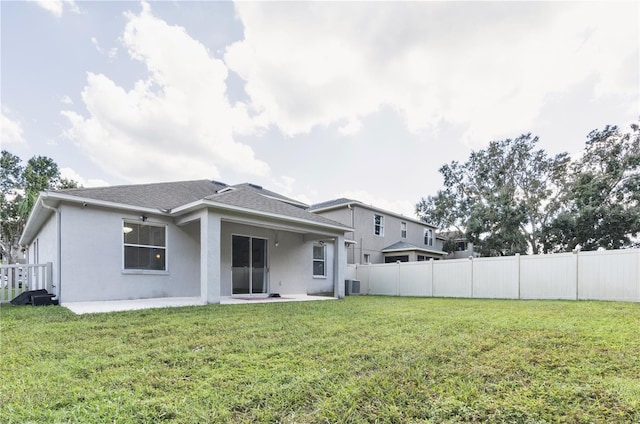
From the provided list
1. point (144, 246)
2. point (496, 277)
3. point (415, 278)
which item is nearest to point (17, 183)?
point (144, 246)

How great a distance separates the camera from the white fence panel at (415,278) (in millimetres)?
13852

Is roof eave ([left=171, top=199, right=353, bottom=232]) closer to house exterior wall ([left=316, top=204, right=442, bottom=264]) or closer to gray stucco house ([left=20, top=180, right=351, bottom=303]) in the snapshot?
gray stucco house ([left=20, top=180, right=351, bottom=303])

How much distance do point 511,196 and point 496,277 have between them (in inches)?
479

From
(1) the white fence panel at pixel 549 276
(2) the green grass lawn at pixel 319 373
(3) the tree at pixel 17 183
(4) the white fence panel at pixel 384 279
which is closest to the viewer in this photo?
(2) the green grass lawn at pixel 319 373

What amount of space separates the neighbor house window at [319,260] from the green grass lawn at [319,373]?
29.7 feet

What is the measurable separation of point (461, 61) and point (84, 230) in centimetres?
1214

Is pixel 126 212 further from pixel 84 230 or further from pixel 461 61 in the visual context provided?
pixel 461 61

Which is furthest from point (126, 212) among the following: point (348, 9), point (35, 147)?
point (35, 147)

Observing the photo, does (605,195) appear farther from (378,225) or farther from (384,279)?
(384,279)

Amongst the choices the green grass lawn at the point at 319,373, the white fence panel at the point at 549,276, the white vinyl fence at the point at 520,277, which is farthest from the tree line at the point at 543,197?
the green grass lawn at the point at 319,373

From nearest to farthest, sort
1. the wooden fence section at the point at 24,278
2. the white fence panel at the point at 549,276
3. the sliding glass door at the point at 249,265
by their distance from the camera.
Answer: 1. the wooden fence section at the point at 24,278
2. the white fence panel at the point at 549,276
3. the sliding glass door at the point at 249,265

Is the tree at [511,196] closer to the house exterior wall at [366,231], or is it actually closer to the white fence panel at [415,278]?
the house exterior wall at [366,231]

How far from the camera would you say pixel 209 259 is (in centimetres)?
841

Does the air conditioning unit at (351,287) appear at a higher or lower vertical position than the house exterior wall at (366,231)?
lower
